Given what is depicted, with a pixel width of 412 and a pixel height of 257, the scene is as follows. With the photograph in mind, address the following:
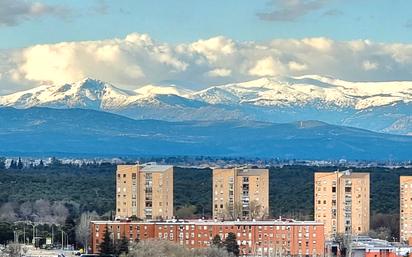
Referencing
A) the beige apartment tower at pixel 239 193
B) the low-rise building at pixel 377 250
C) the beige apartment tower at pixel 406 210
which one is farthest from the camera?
the beige apartment tower at pixel 239 193

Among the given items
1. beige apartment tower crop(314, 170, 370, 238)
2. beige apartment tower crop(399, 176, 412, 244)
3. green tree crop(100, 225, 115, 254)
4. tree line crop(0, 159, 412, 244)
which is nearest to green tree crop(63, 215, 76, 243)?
tree line crop(0, 159, 412, 244)

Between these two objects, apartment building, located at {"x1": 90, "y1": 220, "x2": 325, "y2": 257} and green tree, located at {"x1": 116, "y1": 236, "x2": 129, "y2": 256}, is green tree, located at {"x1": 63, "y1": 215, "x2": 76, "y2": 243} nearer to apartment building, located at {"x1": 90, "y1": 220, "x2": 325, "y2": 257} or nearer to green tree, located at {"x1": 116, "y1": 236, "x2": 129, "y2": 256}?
apartment building, located at {"x1": 90, "y1": 220, "x2": 325, "y2": 257}

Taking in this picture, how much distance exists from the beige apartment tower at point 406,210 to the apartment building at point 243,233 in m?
7.43

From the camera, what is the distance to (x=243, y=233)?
60906 mm

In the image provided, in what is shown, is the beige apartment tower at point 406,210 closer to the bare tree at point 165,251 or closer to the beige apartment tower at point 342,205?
the beige apartment tower at point 342,205

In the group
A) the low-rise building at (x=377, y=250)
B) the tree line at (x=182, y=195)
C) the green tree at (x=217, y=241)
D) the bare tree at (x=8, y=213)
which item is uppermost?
the tree line at (x=182, y=195)

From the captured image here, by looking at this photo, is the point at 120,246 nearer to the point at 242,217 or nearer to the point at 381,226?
the point at 242,217

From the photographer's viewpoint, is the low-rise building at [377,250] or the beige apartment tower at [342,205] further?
the beige apartment tower at [342,205]

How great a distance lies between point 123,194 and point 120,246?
15788 millimetres

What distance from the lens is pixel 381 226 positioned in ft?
236

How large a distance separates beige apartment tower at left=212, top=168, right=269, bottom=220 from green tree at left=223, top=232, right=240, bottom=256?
41.5ft

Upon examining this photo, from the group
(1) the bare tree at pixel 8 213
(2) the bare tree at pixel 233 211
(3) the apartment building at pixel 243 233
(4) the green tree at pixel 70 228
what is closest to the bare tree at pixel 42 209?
(1) the bare tree at pixel 8 213

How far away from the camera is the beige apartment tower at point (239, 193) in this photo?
72.4m

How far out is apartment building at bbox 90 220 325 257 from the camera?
197 feet
